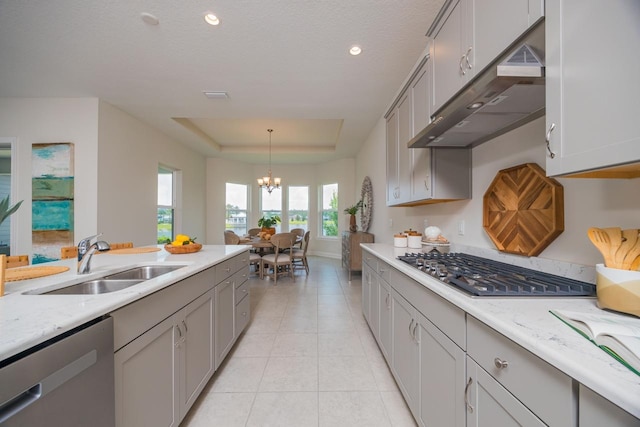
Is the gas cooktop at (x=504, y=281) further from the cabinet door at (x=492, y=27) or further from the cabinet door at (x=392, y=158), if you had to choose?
the cabinet door at (x=392, y=158)

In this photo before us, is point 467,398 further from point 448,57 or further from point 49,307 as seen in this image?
point 448,57

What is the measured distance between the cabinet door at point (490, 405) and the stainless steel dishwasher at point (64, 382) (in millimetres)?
1320

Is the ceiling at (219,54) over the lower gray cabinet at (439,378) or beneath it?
over

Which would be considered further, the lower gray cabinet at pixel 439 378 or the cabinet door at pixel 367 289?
the cabinet door at pixel 367 289

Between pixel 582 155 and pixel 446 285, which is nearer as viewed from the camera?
pixel 582 155

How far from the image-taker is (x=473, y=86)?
3.34 ft

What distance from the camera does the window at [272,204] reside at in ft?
23.8

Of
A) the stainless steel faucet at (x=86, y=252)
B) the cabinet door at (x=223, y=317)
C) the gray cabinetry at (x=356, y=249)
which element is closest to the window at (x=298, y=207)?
the gray cabinetry at (x=356, y=249)

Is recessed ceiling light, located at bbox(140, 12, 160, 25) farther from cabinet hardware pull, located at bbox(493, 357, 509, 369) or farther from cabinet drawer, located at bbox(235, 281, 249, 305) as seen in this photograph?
cabinet hardware pull, located at bbox(493, 357, 509, 369)

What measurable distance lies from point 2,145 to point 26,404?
4.56m

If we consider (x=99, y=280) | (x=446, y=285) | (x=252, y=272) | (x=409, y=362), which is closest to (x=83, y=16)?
(x=99, y=280)

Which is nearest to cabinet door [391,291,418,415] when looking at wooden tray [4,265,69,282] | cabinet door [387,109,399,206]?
cabinet door [387,109,399,206]

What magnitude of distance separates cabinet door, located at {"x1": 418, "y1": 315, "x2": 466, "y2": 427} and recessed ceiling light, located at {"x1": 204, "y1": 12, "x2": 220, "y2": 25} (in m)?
2.58

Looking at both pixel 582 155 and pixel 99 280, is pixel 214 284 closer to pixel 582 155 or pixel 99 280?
pixel 99 280
